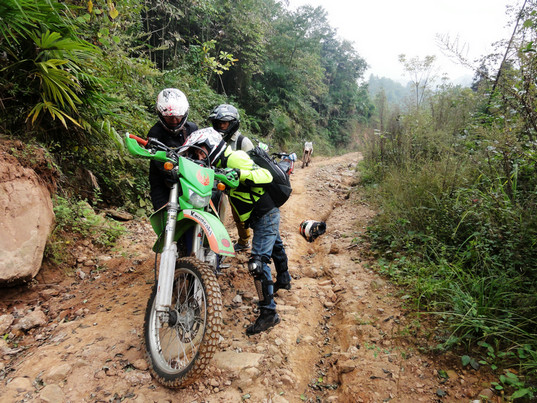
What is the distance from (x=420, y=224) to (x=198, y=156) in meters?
3.02

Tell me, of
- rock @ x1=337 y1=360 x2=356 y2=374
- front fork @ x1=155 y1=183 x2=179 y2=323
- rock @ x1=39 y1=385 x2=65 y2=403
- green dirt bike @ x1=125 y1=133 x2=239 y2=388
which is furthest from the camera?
rock @ x1=337 y1=360 x2=356 y2=374

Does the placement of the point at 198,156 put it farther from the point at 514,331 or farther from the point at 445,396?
the point at 514,331

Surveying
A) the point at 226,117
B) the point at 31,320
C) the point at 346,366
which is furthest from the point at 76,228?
the point at 346,366

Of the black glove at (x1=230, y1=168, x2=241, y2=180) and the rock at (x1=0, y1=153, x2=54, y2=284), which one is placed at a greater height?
the black glove at (x1=230, y1=168, x2=241, y2=180)

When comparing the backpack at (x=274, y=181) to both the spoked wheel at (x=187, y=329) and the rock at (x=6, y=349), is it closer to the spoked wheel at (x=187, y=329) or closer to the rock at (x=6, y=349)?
the spoked wheel at (x=187, y=329)

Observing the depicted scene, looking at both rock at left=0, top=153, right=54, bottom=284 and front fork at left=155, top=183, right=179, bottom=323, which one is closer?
front fork at left=155, top=183, right=179, bottom=323

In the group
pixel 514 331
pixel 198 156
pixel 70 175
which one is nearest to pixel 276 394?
pixel 514 331

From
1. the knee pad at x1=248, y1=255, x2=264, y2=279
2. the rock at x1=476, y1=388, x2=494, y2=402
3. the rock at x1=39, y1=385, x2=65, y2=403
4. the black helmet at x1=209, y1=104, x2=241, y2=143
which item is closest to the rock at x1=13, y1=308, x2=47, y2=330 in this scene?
the rock at x1=39, y1=385, x2=65, y2=403

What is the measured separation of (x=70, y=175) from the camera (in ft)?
13.4

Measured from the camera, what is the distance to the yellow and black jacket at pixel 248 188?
2.57 m

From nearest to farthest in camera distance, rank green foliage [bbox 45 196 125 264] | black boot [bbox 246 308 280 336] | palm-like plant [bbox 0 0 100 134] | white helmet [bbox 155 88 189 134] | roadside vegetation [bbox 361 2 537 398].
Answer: roadside vegetation [bbox 361 2 537 398] < black boot [bbox 246 308 280 336] < white helmet [bbox 155 88 189 134] < palm-like plant [bbox 0 0 100 134] < green foliage [bbox 45 196 125 264]

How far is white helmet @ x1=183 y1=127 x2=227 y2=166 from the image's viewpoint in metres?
2.56

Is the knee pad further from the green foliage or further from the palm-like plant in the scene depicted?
the palm-like plant

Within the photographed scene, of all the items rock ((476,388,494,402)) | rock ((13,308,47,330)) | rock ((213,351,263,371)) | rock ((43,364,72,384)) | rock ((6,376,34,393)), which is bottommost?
rock ((13,308,47,330))
